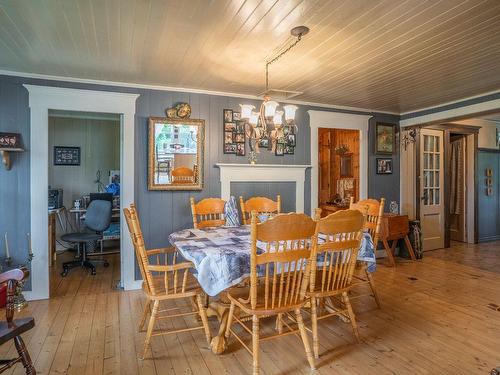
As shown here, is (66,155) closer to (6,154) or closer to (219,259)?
(6,154)

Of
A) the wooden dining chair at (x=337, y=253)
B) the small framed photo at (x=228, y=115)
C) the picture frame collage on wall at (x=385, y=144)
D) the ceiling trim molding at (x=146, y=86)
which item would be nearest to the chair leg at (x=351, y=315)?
the wooden dining chair at (x=337, y=253)

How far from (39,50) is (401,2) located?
9.21 feet

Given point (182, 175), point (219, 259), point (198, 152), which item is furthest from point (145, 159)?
point (219, 259)

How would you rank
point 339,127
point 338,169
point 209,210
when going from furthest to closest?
point 338,169, point 339,127, point 209,210

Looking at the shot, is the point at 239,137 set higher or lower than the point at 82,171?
higher

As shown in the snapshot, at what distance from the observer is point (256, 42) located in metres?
2.64

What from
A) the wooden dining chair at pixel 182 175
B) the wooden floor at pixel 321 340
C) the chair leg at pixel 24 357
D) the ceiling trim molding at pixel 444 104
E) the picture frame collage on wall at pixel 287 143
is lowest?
the wooden floor at pixel 321 340

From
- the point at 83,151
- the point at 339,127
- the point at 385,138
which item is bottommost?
the point at 83,151

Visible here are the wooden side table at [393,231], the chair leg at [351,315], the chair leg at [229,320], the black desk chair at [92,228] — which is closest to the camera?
the chair leg at [229,320]

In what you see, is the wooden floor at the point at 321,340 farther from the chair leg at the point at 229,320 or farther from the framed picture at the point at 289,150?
the framed picture at the point at 289,150

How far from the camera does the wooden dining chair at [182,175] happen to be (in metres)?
3.97

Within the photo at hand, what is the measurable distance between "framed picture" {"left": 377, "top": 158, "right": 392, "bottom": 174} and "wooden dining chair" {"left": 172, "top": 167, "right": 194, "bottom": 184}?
9.83ft

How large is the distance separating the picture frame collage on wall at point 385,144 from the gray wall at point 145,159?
130cm

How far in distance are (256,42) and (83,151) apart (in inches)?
175
